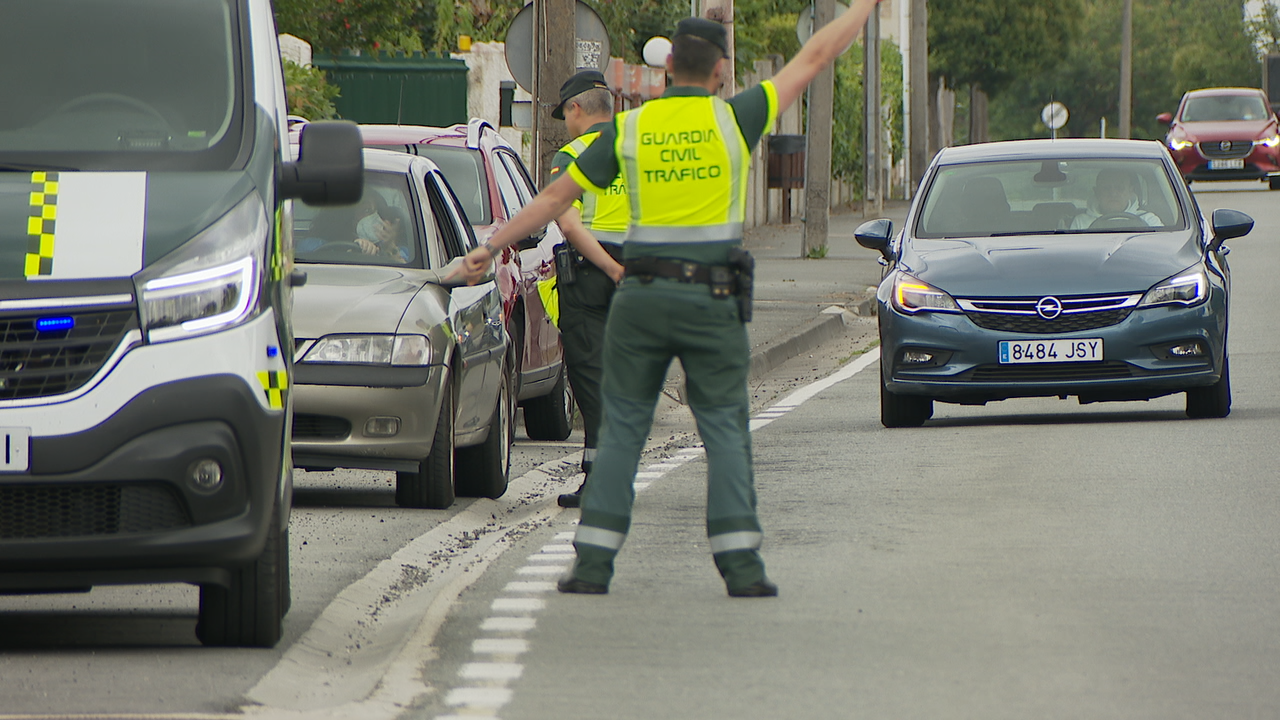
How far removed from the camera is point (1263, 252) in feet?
97.9

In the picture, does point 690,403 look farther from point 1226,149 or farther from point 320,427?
point 1226,149

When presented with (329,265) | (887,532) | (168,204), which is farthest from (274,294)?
(329,265)

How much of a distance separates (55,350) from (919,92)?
1697 inches

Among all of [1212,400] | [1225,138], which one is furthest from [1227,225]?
[1225,138]

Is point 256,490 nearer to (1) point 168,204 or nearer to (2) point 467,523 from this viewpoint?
(1) point 168,204

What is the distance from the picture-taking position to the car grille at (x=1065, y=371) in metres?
12.1

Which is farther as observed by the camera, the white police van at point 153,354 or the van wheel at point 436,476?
the van wheel at point 436,476

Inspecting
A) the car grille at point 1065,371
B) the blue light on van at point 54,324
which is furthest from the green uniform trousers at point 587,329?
the blue light on van at point 54,324

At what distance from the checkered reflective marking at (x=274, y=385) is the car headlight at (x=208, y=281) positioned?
18 centimetres

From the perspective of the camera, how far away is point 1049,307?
12070 millimetres

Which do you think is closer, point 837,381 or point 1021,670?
point 1021,670

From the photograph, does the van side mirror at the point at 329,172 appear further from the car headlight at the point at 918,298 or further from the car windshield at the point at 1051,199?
the car windshield at the point at 1051,199

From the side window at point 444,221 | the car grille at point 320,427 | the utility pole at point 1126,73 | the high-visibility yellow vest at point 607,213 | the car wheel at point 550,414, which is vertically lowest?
the utility pole at point 1126,73

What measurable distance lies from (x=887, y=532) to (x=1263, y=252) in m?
22.3
